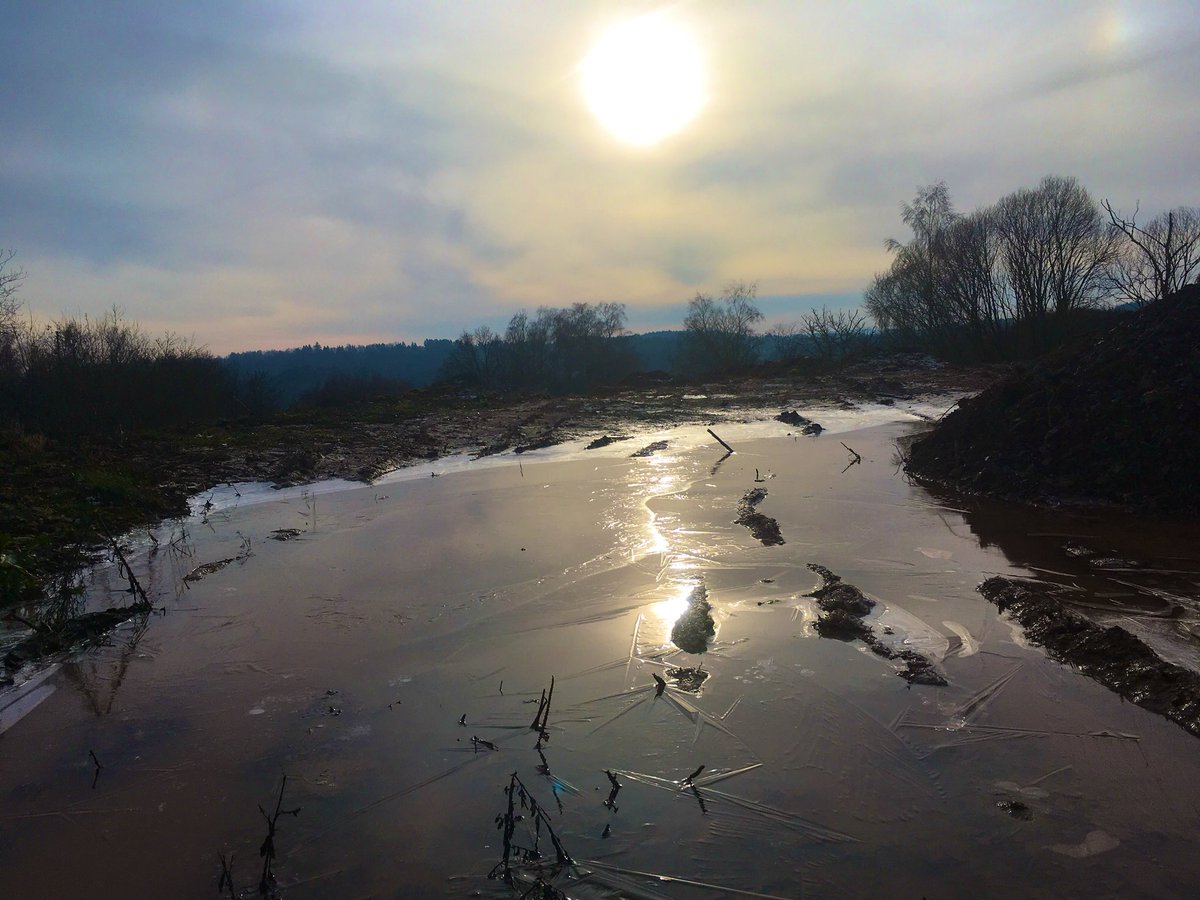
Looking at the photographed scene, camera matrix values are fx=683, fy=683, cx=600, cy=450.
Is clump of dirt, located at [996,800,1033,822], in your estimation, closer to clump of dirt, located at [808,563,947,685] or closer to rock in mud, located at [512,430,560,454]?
clump of dirt, located at [808,563,947,685]

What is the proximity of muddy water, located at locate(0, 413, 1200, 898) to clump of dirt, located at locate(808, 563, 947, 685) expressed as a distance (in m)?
0.13

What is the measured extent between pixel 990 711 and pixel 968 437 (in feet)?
26.8

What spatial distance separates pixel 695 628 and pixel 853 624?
1.23 meters

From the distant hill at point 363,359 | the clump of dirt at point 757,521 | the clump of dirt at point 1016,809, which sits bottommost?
the clump of dirt at point 1016,809

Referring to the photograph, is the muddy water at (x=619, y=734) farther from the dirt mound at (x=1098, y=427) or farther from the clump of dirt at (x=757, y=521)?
the dirt mound at (x=1098, y=427)

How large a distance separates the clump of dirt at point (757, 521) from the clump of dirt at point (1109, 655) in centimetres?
248

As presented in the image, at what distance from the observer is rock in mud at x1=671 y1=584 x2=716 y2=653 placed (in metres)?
5.20

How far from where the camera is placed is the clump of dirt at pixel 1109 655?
3.92m

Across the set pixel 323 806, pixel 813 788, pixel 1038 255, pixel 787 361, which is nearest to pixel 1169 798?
pixel 813 788

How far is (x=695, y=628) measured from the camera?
5445mm

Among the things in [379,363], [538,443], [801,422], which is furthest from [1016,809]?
[379,363]

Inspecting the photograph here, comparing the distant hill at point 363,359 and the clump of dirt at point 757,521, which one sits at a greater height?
the distant hill at point 363,359

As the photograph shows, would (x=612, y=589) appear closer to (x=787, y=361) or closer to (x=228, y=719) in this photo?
A: (x=228, y=719)

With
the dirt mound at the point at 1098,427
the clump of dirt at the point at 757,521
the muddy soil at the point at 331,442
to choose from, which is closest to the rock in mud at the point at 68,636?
the muddy soil at the point at 331,442
